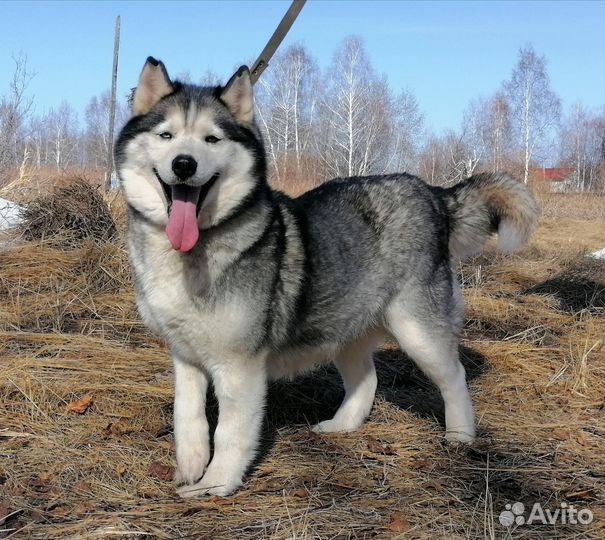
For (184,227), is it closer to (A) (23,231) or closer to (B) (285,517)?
(B) (285,517)

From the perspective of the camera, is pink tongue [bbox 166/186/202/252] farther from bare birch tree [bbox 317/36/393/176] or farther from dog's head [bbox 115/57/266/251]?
bare birch tree [bbox 317/36/393/176]

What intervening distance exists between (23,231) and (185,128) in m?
5.45

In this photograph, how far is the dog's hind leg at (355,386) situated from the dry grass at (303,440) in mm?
129

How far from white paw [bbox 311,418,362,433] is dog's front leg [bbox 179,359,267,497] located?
3.10ft

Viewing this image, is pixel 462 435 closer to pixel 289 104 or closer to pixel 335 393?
pixel 335 393

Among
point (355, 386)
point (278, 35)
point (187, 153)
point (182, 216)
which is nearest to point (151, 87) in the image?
point (187, 153)

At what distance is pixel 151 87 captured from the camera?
137 inches

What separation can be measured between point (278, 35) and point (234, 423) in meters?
A: 2.84

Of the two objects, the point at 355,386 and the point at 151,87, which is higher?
the point at 151,87

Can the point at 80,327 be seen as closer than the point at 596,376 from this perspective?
No

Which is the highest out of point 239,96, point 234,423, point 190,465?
point 239,96

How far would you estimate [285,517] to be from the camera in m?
3.10

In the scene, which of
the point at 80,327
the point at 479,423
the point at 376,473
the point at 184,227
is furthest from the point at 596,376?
the point at 80,327

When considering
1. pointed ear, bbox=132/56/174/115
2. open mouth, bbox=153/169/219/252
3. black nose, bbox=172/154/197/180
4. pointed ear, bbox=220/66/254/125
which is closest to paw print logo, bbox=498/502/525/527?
open mouth, bbox=153/169/219/252
